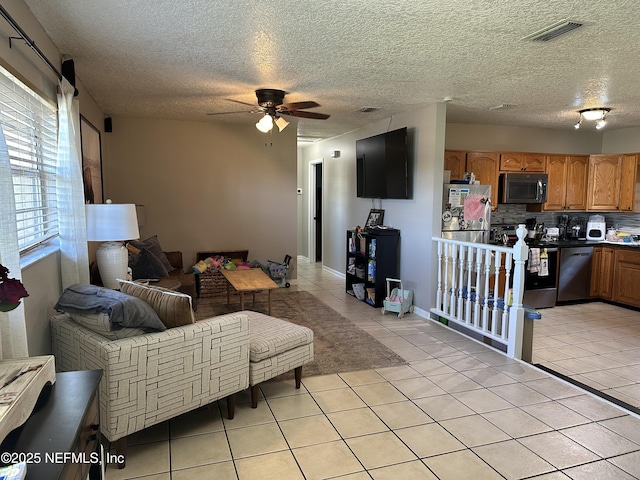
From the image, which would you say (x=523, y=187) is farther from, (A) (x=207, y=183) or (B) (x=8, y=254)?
(B) (x=8, y=254)

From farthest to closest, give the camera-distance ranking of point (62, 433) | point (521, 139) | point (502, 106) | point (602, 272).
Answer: point (521, 139) < point (602, 272) < point (502, 106) < point (62, 433)

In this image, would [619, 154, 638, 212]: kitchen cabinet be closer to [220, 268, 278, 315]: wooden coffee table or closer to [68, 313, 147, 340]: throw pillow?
[220, 268, 278, 315]: wooden coffee table

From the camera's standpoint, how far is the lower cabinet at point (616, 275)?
5422mm

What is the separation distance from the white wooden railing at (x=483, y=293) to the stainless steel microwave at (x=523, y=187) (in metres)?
1.19

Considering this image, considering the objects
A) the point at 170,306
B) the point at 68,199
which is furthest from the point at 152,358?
the point at 68,199

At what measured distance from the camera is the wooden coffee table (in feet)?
14.0

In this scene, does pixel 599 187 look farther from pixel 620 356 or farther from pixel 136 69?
pixel 136 69

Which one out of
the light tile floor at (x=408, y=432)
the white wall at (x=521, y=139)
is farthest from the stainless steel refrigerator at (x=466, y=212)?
the light tile floor at (x=408, y=432)

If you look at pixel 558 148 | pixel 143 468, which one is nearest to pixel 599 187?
pixel 558 148

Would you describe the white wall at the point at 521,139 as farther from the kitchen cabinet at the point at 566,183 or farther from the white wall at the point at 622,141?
the kitchen cabinet at the point at 566,183

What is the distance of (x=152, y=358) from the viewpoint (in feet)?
7.12

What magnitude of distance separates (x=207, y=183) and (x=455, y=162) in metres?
3.43

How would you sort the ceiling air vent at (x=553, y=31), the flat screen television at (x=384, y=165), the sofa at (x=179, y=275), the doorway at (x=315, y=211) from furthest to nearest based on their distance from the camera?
the doorway at (x=315, y=211), the flat screen television at (x=384, y=165), the sofa at (x=179, y=275), the ceiling air vent at (x=553, y=31)

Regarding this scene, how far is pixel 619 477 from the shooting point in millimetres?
2105
